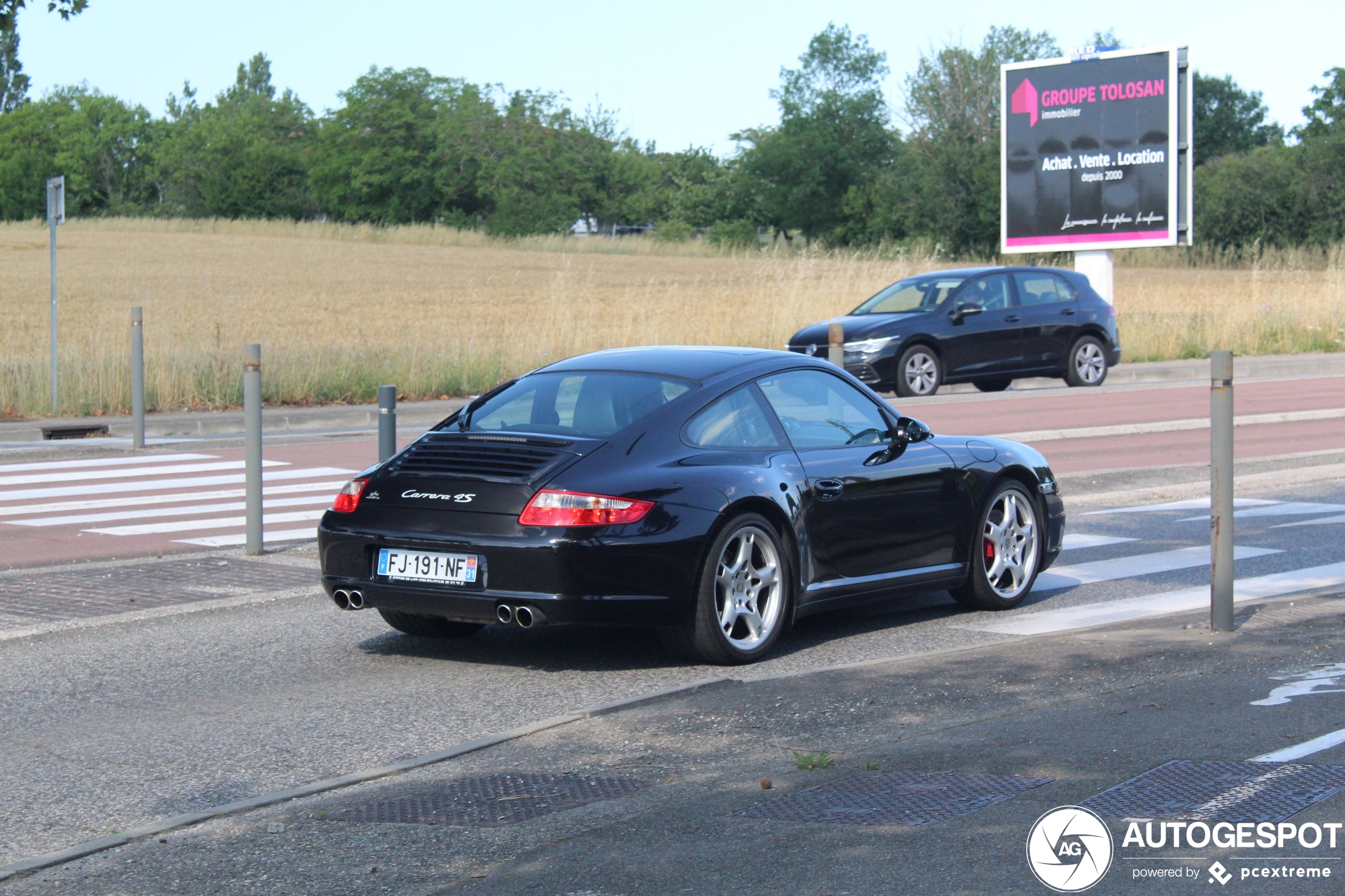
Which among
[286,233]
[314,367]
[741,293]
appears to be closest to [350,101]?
[286,233]

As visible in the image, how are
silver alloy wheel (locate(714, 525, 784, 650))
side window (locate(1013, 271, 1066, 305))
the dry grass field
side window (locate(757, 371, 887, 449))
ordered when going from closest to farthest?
silver alloy wheel (locate(714, 525, 784, 650)) → side window (locate(757, 371, 887, 449)) → the dry grass field → side window (locate(1013, 271, 1066, 305))

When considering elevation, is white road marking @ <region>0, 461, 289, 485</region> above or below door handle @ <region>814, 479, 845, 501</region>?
below

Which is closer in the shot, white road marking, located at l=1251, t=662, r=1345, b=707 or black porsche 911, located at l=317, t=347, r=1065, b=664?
white road marking, located at l=1251, t=662, r=1345, b=707

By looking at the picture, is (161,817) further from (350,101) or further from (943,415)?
(350,101)

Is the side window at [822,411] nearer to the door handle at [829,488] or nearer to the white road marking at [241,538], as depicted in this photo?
the door handle at [829,488]

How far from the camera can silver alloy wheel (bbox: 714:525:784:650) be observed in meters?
6.97

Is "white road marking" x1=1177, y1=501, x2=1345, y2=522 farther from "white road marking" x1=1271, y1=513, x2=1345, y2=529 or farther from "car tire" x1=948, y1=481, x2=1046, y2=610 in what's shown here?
"car tire" x1=948, y1=481, x2=1046, y2=610

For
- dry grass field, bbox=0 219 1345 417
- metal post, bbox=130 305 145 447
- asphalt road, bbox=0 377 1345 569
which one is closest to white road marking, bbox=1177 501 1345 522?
asphalt road, bbox=0 377 1345 569

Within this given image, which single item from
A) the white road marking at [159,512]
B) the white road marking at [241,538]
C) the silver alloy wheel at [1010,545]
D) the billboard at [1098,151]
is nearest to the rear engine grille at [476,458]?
the silver alloy wheel at [1010,545]

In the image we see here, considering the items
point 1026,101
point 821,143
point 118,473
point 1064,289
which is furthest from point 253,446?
point 821,143

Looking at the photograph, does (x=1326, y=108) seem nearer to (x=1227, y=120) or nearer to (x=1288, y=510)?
(x=1227, y=120)

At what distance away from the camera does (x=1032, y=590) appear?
9.17 m

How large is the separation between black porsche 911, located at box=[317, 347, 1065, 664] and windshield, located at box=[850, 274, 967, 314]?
15.9 m

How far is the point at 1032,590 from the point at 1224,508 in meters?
1.79
